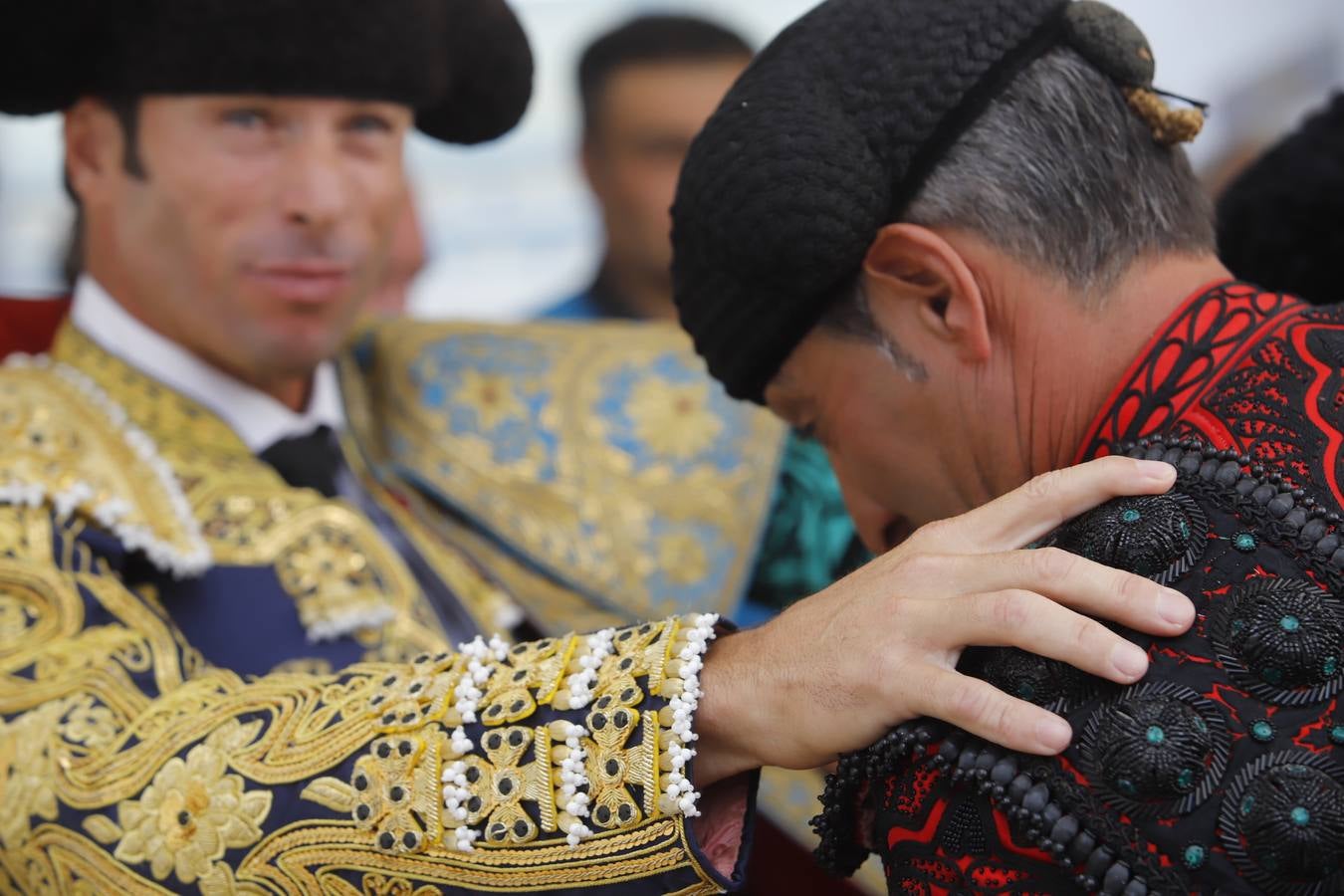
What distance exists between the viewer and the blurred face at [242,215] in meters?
1.84

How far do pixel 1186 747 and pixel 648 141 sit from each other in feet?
10.5

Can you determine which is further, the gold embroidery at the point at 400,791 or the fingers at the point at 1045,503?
the gold embroidery at the point at 400,791

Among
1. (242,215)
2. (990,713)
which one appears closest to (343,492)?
(242,215)

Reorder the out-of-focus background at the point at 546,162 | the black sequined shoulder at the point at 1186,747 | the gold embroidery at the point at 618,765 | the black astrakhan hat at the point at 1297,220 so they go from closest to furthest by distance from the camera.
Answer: the black sequined shoulder at the point at 1186,747 < the gold embroidery at the point at 618,765 < the black astrakhan hat at the point at 1297,220 < the out-of-focus background at the point at 546,162

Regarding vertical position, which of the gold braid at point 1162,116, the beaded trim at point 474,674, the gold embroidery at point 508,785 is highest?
the gold braid at point 1162,116

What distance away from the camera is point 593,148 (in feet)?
13.6

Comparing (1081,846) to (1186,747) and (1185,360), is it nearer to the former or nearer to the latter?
(1186,747)

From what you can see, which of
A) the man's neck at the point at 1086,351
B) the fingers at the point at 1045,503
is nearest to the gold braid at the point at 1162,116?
the man's neck at the point at 1086,351

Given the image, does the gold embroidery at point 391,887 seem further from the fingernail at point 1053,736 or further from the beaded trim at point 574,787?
the fingernail at point 1053,736

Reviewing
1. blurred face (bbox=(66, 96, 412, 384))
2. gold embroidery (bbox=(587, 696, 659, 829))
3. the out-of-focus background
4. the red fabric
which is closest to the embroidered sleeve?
gold embroidery (bbox=(587, 696, 659, 829))

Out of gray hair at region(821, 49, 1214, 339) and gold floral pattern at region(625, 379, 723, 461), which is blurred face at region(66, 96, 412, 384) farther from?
gray hair at region(821, 49, 1214, 339)

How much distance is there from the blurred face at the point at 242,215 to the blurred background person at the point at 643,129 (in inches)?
73.6

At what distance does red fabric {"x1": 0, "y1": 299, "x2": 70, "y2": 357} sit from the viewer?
2.01 metres

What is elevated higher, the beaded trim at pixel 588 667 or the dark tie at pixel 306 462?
the beaded trim at pixel 588 667
